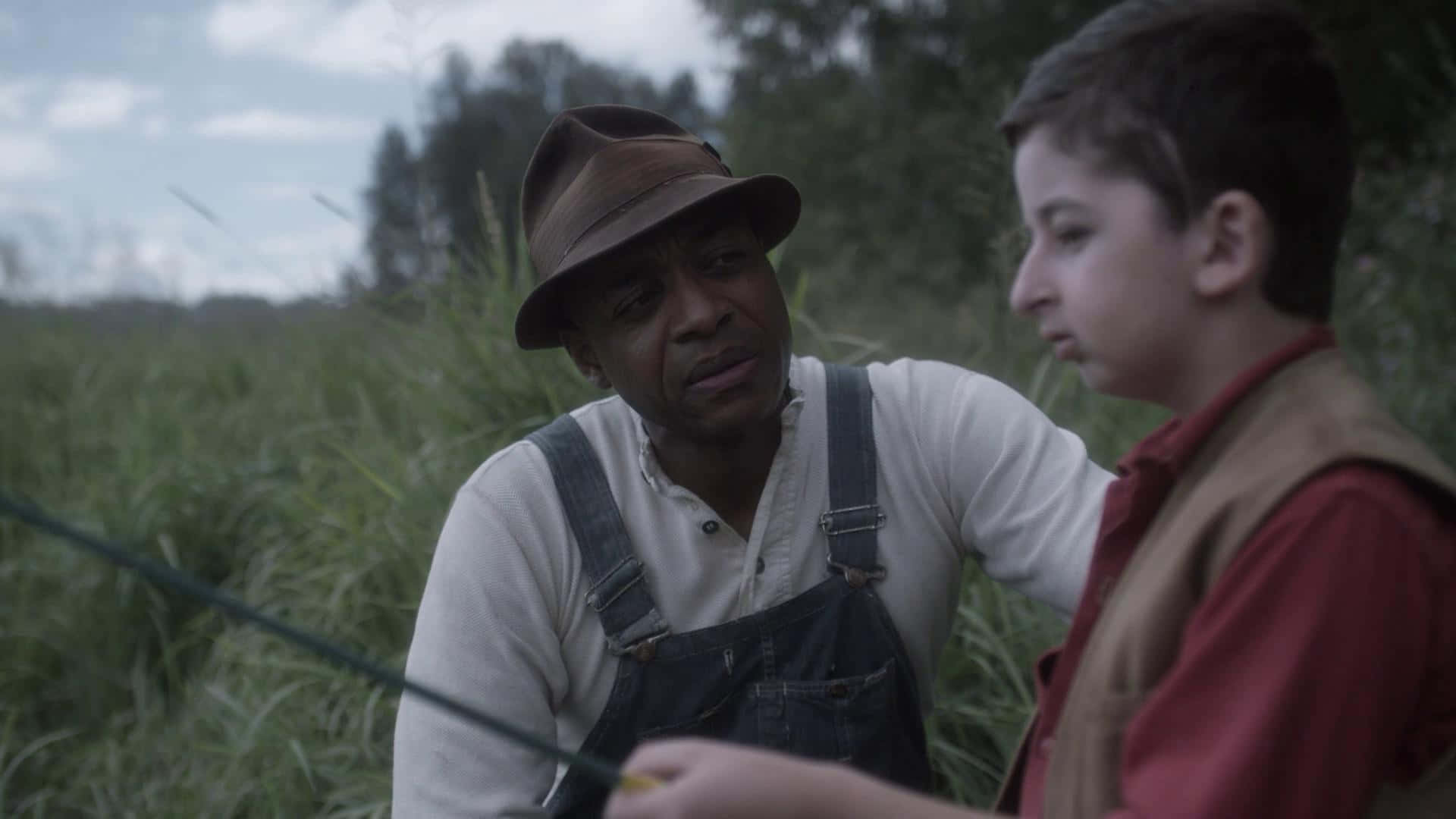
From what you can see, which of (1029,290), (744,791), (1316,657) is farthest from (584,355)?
(1316,657)

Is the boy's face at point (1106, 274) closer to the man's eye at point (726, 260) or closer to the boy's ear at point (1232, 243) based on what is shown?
the boy's ear at point (1232, 243)

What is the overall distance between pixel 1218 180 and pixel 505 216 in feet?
9.40

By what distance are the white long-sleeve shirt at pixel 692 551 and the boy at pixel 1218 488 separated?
0.64m

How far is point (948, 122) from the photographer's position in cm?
859

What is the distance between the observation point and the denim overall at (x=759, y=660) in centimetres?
181

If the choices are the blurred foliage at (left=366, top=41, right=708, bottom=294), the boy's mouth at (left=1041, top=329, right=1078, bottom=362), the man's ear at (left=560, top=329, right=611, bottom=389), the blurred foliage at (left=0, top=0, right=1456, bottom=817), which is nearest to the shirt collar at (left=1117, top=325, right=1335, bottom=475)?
the boy's mouth at (left=1041, top=329, right=1078, bottom=362)

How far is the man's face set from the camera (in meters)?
1.83

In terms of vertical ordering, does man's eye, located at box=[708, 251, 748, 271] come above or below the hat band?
below

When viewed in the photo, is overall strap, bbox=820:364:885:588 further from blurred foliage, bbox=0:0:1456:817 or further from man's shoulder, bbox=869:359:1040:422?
blurred foliage, bbox=0:0:1456:817

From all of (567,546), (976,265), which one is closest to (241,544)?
(567,546)

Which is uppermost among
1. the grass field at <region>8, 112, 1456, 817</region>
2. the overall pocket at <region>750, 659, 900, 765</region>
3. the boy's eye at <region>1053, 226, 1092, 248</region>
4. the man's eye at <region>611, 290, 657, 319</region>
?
the boy's eye at <region>1053, 226, 1092, 248</region>

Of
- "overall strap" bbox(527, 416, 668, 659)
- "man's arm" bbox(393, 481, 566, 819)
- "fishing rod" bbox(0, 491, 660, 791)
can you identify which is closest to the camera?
"fishing rod" bbox(0, 491, 660, 791)

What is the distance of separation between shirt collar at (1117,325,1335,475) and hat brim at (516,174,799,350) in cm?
86

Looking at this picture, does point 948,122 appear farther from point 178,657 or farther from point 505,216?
point 178,657
